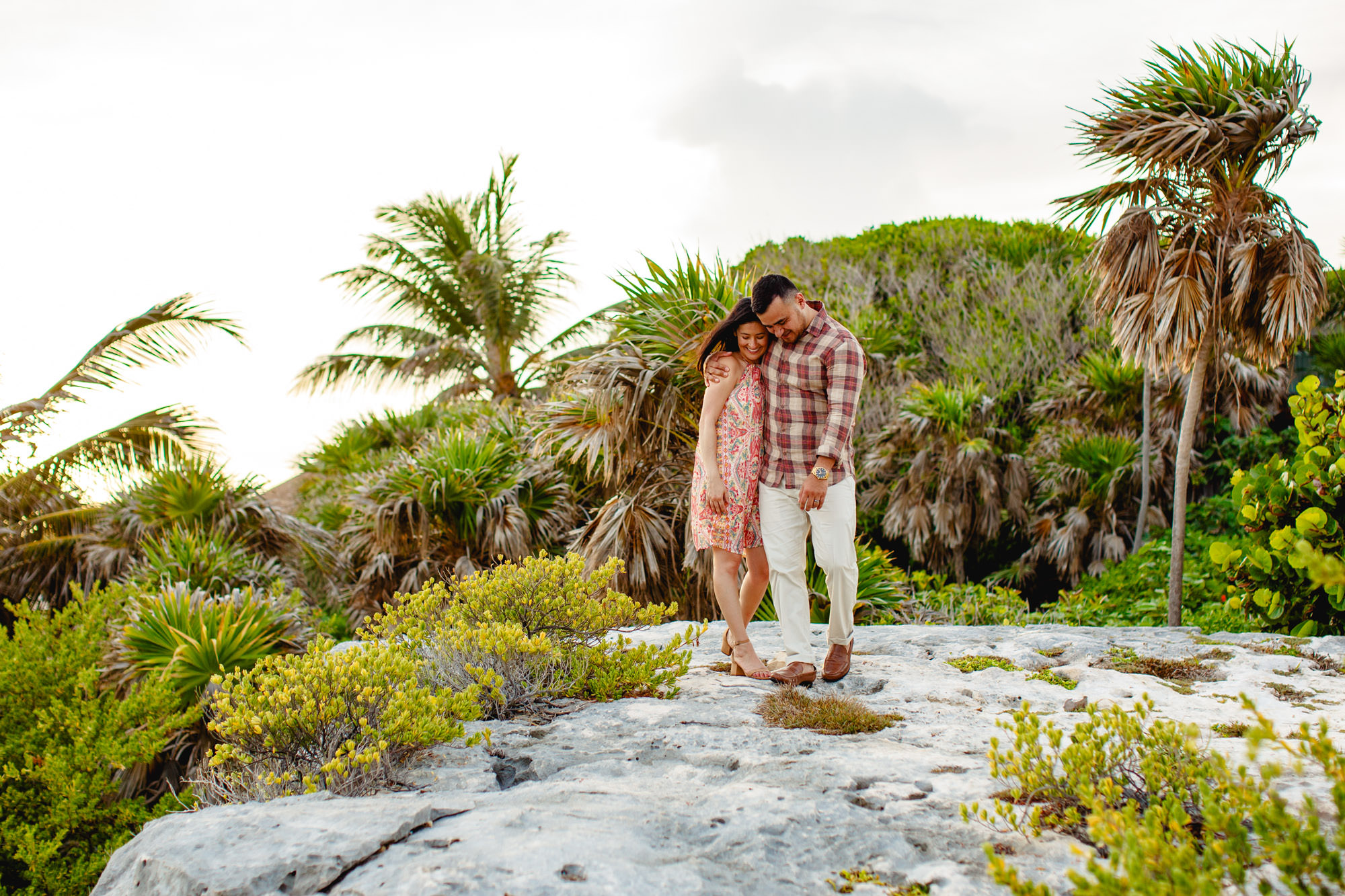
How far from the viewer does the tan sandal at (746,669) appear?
420cm

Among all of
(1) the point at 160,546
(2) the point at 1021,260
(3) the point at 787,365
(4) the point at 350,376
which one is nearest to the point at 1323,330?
(2) the point at 1021,260

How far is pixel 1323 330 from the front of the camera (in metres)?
12.9

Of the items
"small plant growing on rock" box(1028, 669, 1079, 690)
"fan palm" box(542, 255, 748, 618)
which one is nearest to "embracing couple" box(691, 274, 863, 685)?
"small plant growing on rock" box(1028, 669, 1079, 690)

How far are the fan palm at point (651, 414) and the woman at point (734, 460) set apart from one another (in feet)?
8.44

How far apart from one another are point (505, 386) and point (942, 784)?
18.3 m

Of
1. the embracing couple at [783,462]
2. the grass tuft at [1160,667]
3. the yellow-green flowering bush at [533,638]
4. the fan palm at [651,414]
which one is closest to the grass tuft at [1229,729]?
the grass tuft at [1160,667]

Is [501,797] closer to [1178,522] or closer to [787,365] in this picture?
[787,365]

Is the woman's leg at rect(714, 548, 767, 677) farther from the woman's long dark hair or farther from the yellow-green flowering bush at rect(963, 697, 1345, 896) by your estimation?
the yellow-green flowering bush at rect(963, 697, 1345, 896)

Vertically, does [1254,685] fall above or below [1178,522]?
below

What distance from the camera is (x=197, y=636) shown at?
707 centimetres

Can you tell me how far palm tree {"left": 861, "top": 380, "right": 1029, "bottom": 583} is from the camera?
11602 mm

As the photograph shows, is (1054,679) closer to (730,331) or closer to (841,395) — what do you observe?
(841,395)

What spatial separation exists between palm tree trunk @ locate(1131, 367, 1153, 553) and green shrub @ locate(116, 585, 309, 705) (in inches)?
385

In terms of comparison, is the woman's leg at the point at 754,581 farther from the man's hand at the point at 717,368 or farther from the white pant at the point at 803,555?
the man's hand at the point at 717,368
